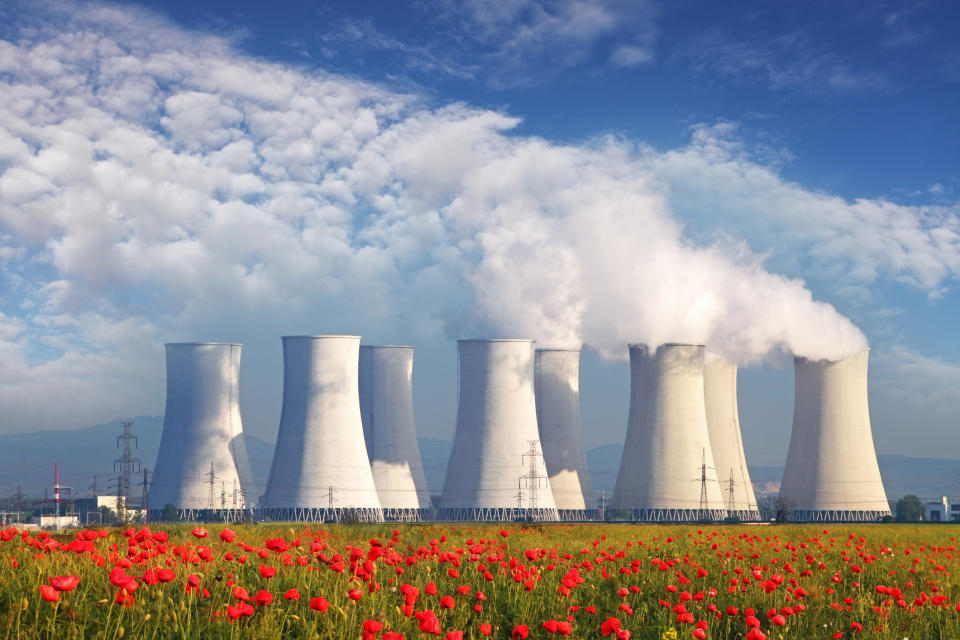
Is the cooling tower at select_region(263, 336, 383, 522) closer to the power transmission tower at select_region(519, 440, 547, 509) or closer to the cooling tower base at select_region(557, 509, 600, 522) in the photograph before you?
the power transmission tower at select_region(519, 440, 547, 509)

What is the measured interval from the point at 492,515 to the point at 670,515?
8.41 meters

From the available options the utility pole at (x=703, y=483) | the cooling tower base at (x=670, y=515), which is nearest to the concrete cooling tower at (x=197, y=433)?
the cooling tower base at (x=670, y=515)

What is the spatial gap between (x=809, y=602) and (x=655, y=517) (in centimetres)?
3878

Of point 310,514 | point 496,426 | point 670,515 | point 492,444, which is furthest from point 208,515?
point 670,515

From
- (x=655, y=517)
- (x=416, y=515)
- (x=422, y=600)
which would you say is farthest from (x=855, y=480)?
(x=422, y=600)

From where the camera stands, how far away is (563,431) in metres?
55.8

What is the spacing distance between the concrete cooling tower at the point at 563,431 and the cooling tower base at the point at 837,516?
11.8 meters

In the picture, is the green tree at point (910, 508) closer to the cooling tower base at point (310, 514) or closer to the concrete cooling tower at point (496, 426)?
the concrete cooling tower at point (496, 426)

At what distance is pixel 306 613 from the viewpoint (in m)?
5.46

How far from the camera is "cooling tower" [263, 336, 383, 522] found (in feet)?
146

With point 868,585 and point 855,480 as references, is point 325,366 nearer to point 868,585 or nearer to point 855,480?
point 855,480

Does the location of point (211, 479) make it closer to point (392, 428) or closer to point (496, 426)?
point (392, 428)

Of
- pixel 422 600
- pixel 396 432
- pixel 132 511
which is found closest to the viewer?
pixel 422 600

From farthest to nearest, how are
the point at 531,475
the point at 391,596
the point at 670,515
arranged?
the point at 531,475 < the point at 670,515 < the point at 391,596
